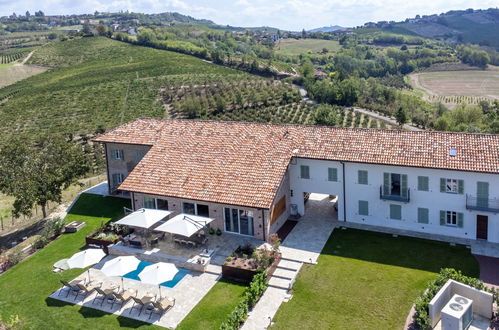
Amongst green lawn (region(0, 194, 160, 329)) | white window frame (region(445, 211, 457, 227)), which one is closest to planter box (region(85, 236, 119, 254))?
green lawn (region(0, 194, 160, 329))

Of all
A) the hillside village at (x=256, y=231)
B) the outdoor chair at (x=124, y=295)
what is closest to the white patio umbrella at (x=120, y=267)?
the hillside village at (x=256, y=231)

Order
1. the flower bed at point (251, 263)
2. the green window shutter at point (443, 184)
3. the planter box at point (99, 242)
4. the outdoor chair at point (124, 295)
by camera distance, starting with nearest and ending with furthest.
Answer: the outdoor chair at point (124, 295) → the flower bed at point (251, 263) → the green window shutter at point (443, 184) → the planter box at point (99, 242)

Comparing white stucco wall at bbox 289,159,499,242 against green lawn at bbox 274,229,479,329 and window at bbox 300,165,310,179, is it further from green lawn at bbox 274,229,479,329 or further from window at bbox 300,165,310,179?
green lawn at bbox 274,229,479,329

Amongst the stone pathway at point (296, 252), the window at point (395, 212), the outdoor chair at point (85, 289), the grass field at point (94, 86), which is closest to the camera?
the stone pathway at point (296, 252)

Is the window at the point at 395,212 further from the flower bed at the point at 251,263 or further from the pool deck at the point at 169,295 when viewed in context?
the pool deck at the point at 169,295

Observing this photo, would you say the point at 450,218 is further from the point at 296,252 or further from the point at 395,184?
the point at 296,252

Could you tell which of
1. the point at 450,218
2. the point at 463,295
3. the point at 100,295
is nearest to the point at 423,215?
the point at 450,218
